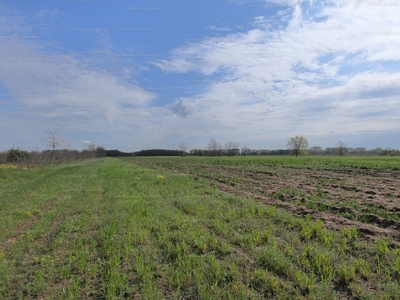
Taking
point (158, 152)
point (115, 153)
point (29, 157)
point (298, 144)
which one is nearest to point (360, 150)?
point (298, 144)

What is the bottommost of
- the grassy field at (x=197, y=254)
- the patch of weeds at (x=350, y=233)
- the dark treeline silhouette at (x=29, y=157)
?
the grassy field at (x=197, y=254)

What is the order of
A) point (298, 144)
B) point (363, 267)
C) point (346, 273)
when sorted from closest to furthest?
point (346, 273)
point (363, 267)
point (298, 144)

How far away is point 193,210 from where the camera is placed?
805 cm

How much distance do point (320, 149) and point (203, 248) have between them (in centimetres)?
13570

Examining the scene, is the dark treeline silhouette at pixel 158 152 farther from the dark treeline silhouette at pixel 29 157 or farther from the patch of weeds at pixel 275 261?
the patch of weeds at pixel 275 261

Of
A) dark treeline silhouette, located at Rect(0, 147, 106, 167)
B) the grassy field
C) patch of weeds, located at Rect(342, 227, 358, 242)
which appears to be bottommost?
the grassy field

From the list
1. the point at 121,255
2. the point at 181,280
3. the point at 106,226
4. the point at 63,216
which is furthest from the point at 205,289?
the point at 63,216

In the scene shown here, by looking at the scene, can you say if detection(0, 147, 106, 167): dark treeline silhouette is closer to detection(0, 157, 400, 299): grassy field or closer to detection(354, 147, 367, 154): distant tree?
detection(0, 157, 400, 299): grassy field

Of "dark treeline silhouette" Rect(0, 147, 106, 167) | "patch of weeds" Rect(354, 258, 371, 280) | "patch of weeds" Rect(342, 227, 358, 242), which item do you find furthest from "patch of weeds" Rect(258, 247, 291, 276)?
"dark treeline silhouette" Rect(0, 147, 106, 167)

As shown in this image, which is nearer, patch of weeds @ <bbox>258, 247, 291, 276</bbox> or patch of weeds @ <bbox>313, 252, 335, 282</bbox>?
patch of weeds @ <bbox>313, 252, 335, 282</bbox>

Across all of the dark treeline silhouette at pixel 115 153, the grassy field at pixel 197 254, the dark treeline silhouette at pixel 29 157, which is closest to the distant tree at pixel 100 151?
the dark treeline silhouette at pixel 115 153

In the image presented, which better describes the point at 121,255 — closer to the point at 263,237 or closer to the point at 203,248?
the point at 203,248

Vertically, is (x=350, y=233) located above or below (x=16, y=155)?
below

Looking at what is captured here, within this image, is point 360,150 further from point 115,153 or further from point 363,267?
point 363,267
